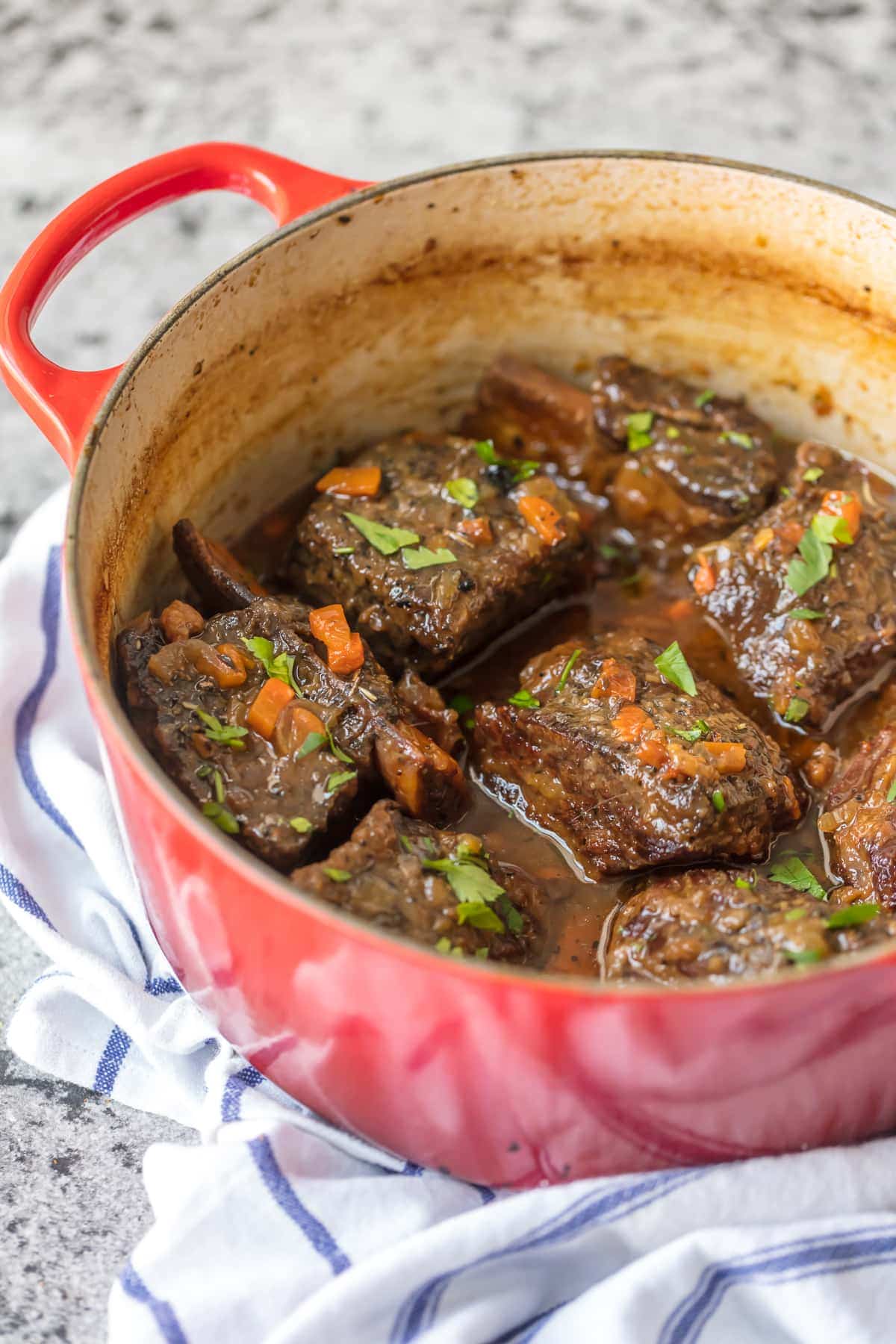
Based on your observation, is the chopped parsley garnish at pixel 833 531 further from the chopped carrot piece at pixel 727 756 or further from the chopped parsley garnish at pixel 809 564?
the chopped carrot piece at pixel 727 756

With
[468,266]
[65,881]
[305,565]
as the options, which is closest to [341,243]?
[468,266]

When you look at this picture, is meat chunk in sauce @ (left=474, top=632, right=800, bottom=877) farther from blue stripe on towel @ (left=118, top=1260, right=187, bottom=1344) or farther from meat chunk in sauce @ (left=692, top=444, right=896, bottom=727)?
blue stripe on towel @ (left=118, top=1260, right=187, bottom=1344)

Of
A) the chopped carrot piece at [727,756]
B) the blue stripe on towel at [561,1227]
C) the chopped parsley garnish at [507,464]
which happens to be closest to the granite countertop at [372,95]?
the chopped parsley garnish at [507,464]

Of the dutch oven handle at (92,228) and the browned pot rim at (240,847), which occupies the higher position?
the dutch oven handle at (92,228)

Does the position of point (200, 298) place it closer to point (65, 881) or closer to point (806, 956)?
point (65, 881)

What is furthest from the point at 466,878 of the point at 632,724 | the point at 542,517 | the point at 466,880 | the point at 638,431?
the point at 638,431
